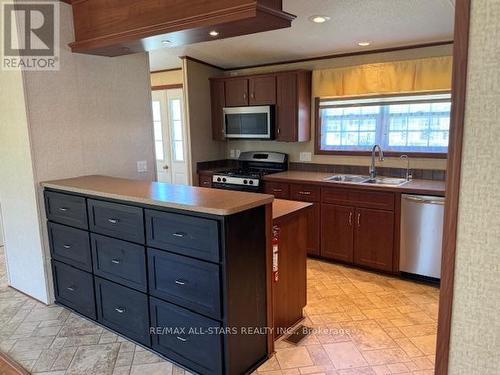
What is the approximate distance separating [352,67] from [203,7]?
243 centimetres

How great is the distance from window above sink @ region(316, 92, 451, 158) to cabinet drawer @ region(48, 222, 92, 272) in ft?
9.55

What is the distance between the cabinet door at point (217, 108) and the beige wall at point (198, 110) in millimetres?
76

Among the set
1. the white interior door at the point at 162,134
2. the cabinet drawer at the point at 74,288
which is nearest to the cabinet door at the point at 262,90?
the white interior door at the point at 162,134

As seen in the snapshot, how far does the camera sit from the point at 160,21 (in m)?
2.36

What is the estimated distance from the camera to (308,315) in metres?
2.91

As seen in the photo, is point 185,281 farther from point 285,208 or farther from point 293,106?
point 293,106

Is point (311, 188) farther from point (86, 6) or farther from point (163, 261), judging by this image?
point (86, 6)

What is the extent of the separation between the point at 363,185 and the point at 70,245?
2645mm

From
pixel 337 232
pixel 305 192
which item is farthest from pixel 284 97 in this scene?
pixel 337 232

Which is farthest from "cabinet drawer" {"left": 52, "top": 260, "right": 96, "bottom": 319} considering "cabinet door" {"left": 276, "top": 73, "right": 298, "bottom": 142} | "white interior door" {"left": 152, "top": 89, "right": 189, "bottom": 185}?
"cabinet door" {"left": 276, "top": 73, "right": 298, "bottom": 142}

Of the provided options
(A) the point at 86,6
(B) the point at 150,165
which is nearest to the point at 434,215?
(B) the point at 150,165

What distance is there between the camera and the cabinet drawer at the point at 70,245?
9.04 feet

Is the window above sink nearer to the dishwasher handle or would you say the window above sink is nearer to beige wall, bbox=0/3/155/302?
the dishwasher handle

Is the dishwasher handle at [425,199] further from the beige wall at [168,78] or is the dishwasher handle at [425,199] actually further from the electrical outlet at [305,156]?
the beige wall at [168,78]
